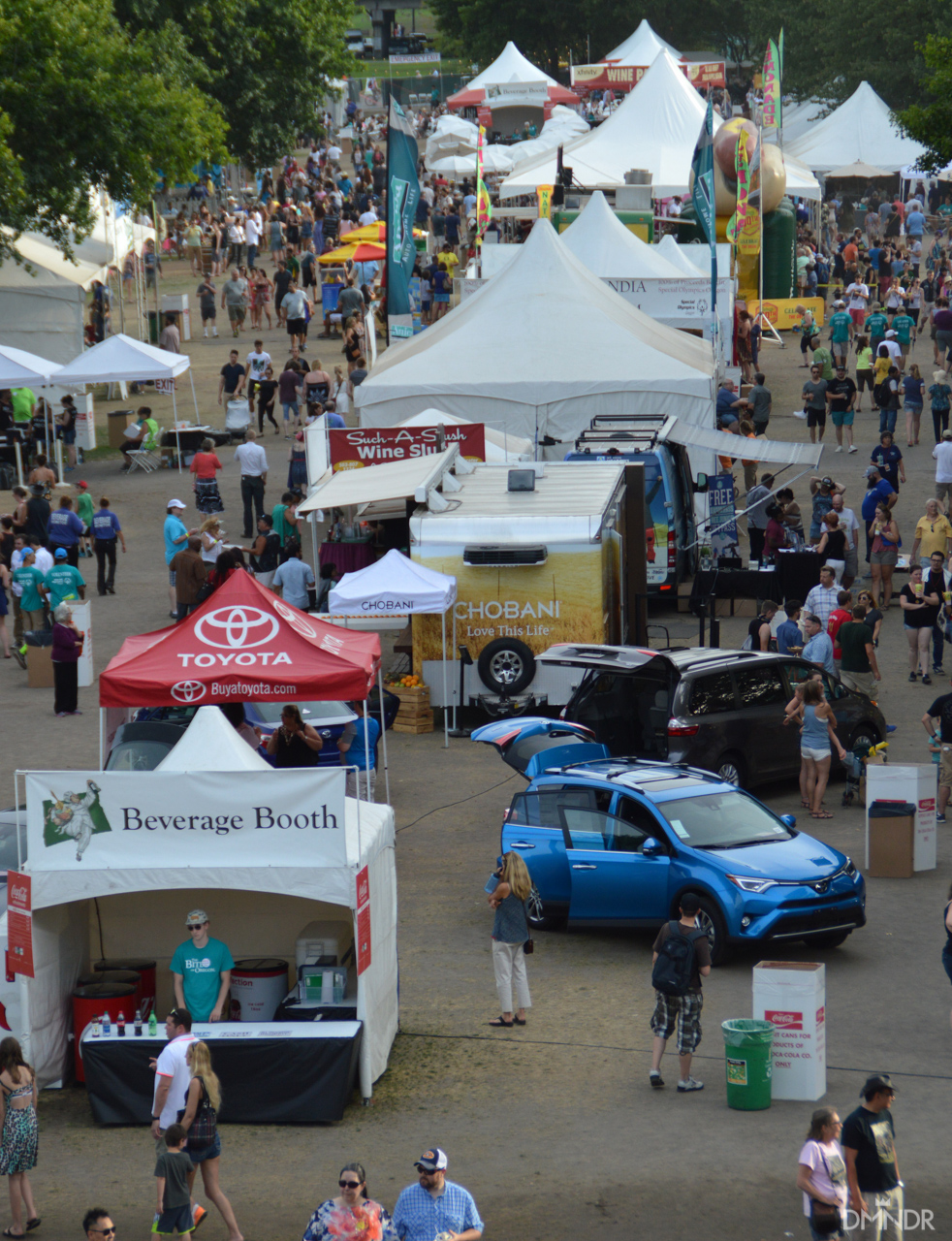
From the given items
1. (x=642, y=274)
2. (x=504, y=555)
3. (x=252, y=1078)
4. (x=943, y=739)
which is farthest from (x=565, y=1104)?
(x=642, y=274)

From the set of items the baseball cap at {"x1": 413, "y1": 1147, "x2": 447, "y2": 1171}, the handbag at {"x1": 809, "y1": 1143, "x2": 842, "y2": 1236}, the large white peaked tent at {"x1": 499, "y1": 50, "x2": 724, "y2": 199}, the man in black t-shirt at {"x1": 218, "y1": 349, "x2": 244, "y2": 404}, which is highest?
the large white peaked tent at {"x1": 499, "y1": 50, "x2": 724, "y2": 199}

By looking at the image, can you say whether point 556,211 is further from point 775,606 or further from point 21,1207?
point 21,1207

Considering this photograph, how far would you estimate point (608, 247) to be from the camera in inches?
1318

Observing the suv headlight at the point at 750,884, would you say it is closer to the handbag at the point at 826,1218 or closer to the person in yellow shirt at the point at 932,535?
the handbag at the point at 826,1218

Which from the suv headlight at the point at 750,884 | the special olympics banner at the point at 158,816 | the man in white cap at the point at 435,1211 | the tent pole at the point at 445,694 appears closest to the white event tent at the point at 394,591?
the tent pole at the point at 445,694

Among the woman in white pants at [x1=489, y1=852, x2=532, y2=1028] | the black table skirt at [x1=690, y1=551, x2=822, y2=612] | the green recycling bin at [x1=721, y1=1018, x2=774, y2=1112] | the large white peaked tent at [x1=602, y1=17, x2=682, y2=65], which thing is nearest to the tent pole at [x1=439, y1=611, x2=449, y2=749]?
the black table skirt at [x1=690, y1=551, x2=822, y2=612]

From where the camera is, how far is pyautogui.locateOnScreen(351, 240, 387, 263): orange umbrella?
4200cm

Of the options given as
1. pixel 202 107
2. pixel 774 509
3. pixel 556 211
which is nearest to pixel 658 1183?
pixel 774 509

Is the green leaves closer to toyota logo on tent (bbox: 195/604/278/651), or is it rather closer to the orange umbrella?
toyota logo on tent (bbox: 195/604/278/651)

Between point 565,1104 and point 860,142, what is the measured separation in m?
50.6

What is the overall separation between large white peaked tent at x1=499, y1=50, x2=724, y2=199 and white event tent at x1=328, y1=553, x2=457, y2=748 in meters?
30.2

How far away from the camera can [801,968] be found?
35.6 feet

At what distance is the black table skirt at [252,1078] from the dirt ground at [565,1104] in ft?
0.39

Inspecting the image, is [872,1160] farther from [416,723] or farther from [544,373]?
[544,373]
